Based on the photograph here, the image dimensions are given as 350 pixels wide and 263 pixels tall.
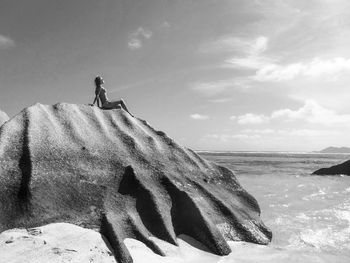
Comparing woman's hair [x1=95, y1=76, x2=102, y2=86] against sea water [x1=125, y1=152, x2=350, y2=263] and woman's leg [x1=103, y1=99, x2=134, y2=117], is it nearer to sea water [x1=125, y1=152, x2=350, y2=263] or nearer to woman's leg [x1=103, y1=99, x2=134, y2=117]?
woman's leg [x1=103, y1=99, x2=134, y2=117]

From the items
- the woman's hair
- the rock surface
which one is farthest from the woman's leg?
the rock surface

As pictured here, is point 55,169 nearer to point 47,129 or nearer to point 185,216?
point 47,129

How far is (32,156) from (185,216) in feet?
10.9

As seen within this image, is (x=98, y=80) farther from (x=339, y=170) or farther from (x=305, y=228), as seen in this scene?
(x=339, y=170)

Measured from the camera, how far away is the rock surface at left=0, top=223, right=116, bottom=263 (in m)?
5.18

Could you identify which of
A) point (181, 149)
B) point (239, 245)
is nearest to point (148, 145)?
point (181, 149)

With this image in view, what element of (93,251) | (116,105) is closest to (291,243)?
(93,251)

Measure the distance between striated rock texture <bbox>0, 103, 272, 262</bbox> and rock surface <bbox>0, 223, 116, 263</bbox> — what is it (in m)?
0.21

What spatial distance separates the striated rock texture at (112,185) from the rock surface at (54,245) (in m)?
0.21

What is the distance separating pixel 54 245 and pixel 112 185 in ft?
6.27

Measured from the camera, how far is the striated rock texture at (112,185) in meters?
6.34

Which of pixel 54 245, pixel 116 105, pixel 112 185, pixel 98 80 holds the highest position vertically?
pixel 98 80

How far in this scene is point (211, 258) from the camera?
6547 millimetres

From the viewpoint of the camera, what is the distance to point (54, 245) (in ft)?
18.1
